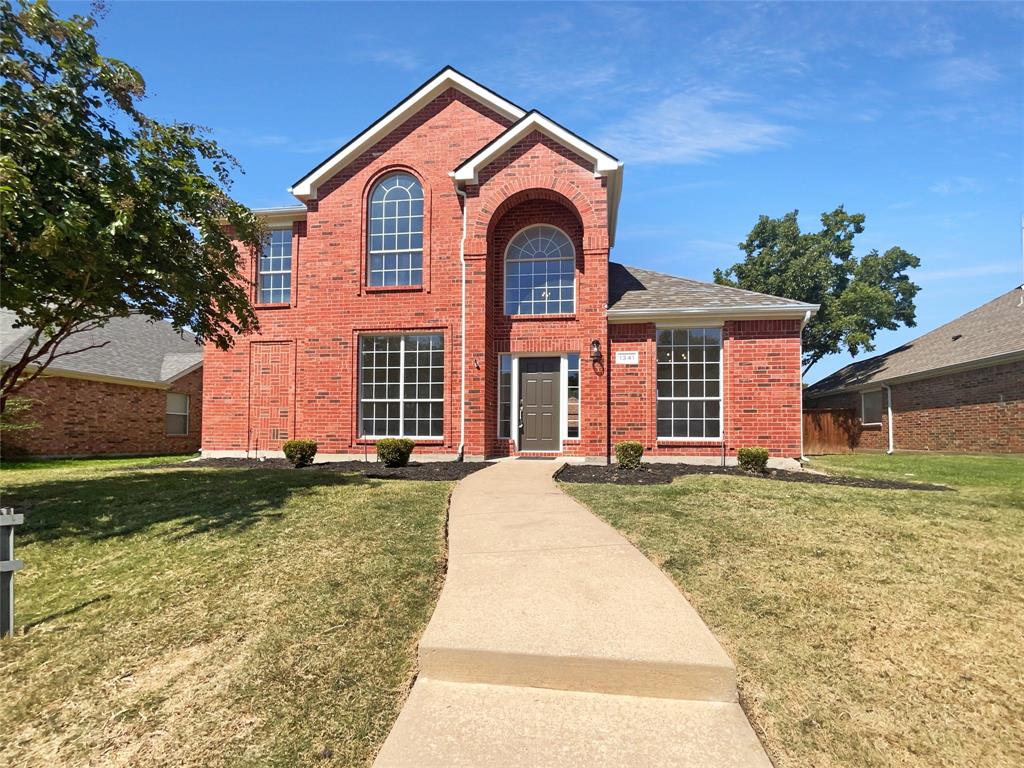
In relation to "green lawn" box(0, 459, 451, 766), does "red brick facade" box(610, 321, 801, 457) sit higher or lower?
higher

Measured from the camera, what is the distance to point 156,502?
767 cm

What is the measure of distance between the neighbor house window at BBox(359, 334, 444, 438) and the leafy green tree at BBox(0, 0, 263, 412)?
4763 millimetres

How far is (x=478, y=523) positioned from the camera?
6.43m

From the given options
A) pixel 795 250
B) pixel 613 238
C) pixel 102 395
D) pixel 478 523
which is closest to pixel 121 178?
pixel 478 523

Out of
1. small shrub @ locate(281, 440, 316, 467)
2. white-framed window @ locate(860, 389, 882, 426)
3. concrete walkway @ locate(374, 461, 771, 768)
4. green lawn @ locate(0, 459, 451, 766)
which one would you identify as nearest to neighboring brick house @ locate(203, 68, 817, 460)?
small shrub @ locate(281, 440, 316, 467)

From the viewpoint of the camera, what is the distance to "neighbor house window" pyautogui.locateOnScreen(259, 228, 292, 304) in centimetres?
1490

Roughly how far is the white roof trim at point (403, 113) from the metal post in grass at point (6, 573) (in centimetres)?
1194

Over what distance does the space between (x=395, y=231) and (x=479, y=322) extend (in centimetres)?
342

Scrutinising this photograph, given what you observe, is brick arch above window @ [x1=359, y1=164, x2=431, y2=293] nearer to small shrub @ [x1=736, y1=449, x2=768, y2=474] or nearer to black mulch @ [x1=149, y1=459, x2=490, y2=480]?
black mulch @ [x1=149, y1=459, x2=490, y2=480]

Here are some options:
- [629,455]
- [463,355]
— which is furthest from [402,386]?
[629,455]

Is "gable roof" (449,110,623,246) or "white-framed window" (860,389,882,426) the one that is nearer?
"gable roof" (449,110,623,246)

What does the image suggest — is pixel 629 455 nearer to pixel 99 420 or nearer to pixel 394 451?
pixel 394 451

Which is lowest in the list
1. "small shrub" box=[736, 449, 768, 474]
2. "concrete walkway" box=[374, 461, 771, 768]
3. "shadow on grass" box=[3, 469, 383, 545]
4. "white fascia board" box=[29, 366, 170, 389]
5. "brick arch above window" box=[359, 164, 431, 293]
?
"concrete walkway" box=[374, 461, 771, 768]

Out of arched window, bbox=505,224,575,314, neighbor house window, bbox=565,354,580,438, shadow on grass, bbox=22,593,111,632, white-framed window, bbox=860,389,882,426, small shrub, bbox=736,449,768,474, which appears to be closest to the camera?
shadow on grass, bbox=22,593,111,632
